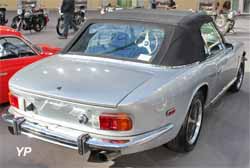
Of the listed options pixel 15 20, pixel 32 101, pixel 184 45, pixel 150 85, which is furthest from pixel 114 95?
pixel 15 20

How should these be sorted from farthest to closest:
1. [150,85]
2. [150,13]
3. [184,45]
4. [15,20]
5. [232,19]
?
[232,19], [15,20], [150,13], [184,45], [150,85]

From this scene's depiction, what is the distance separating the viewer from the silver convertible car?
2895 millimetres

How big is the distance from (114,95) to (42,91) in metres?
0.71

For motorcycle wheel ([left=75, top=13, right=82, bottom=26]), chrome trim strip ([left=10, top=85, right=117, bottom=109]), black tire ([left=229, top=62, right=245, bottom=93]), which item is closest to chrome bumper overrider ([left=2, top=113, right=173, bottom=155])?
chrome trim strip ([left=10, top=85, right=117, bottom=109])

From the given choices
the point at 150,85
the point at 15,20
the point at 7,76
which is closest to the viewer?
the point at 150,85

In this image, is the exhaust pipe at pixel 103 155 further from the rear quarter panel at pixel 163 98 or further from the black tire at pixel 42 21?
the black tire at pixel 42 21

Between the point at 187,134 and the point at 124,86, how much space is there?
1.06 meters

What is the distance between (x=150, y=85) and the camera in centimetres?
310

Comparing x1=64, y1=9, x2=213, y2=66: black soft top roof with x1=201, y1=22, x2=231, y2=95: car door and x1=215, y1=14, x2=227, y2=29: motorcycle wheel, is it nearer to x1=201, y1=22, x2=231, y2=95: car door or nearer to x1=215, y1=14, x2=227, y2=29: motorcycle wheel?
x1=201, y1=22, x2=231, y2=95: car door

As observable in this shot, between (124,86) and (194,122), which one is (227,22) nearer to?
(194,122)

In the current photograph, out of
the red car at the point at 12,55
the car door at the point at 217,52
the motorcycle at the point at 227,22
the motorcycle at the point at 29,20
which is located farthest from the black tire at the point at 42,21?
the car door at the point at 217,52

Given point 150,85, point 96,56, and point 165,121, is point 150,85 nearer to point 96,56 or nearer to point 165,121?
point 165,121

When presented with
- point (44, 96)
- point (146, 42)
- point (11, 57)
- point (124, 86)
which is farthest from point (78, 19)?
point (124, 86)

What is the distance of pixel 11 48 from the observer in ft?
16.7
